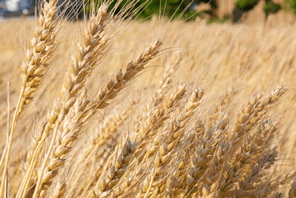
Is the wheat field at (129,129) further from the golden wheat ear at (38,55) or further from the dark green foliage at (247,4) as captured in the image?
the dark green foliage at (247,4)

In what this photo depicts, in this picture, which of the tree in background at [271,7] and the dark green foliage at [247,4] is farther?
the dark green foliage at [247,4]

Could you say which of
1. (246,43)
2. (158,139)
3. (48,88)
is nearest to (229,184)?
(158,139)

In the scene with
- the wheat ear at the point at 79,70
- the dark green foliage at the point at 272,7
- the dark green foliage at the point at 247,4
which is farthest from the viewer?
the dark green foliage at the point at 247,4

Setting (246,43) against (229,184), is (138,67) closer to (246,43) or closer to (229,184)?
(229,184)

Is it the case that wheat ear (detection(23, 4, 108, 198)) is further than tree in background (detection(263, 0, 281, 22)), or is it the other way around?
tree in background (detection(263, 0, 281, 22))

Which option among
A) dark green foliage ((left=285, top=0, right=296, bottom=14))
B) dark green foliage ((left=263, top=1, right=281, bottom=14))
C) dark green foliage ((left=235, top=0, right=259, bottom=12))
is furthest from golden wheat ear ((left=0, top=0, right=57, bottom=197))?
dark green foliage ((left=235, top=0, right=259, bottom=12))

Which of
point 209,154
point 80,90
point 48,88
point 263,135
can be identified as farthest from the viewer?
point 48,88

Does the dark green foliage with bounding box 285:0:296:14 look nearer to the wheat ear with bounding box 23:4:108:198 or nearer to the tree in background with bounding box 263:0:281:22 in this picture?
the tree in background with bounding box 263:0:281:22

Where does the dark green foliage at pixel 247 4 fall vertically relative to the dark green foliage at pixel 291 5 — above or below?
below

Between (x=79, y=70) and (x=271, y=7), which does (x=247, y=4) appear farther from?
(x=79, y=70)

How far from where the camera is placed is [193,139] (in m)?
0.93

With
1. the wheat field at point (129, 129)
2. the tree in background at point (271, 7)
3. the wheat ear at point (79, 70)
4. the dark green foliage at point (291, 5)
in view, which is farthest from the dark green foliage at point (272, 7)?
the wheat ear at point (79, 70)

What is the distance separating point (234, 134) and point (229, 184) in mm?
166

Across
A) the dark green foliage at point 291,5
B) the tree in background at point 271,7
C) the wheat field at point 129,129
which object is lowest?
the tree in background at point 271,7
